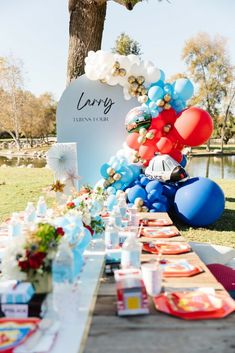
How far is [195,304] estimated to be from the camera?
1.56 m

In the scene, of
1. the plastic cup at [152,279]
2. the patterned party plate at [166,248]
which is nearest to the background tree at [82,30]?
the patterned party plate at [166,248]

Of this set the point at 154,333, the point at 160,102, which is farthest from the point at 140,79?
the point at 154,333

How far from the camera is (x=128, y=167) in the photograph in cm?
546

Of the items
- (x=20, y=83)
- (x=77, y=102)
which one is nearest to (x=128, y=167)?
(x=77, y=102)

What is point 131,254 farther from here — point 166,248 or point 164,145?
point 164,145

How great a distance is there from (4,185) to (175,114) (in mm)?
5343

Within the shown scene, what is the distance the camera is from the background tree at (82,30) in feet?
24.4

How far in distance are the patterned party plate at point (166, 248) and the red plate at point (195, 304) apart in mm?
615

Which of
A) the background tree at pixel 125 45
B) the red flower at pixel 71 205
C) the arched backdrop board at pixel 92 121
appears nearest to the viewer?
the red flower at pixel 71 205

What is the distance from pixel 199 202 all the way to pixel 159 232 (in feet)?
7.76

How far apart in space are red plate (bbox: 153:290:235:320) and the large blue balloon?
3.46 meters

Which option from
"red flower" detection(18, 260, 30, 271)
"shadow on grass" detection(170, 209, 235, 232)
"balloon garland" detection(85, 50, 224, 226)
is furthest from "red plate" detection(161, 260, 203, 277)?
"shadow on grass" detection(170, 209, 235, 232)

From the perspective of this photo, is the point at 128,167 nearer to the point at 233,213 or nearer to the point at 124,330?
the point at 233,213

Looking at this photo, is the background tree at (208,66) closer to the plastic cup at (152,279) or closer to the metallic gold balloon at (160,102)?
the metallic gold balloon at (160,102)
